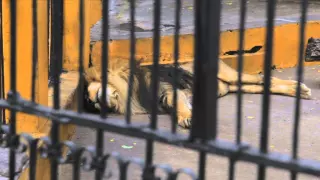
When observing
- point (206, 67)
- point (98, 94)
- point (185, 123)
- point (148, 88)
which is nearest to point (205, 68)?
point (206, 67)

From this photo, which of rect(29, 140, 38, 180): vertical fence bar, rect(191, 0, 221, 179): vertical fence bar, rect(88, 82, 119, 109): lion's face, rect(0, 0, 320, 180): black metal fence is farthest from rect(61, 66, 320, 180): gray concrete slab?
rect(191, 0, 221, 179): vertical fence bar

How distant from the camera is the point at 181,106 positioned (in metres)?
5.77

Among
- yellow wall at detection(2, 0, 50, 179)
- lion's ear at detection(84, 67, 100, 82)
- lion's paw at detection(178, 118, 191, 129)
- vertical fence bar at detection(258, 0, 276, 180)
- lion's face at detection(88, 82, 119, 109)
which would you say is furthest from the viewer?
lion's ear at detection(84, 67, 100, 82)

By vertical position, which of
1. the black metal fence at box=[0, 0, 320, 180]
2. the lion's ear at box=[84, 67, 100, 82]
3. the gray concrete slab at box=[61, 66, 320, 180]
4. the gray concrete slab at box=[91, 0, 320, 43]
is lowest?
the gray concrete slab at box=[61, 66, 320, 180]

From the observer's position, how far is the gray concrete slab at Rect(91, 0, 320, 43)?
7331 millimetres

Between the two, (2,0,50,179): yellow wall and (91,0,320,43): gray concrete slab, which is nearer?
(2,0,50,179): yellow wall

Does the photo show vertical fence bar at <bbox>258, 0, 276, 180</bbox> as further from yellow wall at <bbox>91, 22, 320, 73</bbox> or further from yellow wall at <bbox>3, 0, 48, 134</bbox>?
yellow wall at <bbox>91, 22, 320, 73</bbox>

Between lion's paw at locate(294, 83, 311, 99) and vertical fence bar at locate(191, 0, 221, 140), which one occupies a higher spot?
vertical fence bar at locate(191, 0, 221, 140)

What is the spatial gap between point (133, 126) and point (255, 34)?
573 centimetres

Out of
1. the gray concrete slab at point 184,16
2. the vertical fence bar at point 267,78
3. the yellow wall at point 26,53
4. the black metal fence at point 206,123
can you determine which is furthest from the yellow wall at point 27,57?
the gray concrete slab at point 184,16

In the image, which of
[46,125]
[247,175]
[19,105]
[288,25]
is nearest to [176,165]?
[247,175]

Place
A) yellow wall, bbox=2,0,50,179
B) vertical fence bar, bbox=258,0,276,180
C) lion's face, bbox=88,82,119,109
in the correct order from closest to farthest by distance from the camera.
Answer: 1. vertical fence bar, bbox=258,0,276,180
2. yellow wall, bbox=2,0,50,179
3. lion's face, bbox=88,82,119,109

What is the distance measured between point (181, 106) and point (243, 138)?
78cm

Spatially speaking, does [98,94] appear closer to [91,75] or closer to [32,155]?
[91,75]
